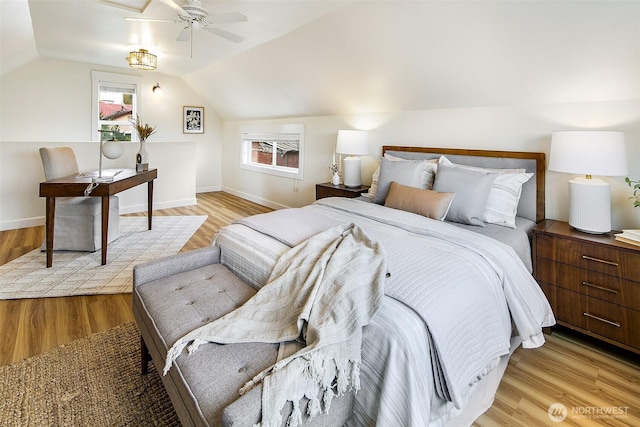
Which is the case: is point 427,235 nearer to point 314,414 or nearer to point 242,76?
point 314,414

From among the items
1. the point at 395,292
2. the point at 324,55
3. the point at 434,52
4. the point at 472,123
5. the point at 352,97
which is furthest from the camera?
the point at 352,97

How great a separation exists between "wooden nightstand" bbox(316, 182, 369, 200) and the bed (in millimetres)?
677

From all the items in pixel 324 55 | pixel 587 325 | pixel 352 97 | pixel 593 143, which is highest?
pixel 324 55

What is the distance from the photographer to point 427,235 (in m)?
1.97

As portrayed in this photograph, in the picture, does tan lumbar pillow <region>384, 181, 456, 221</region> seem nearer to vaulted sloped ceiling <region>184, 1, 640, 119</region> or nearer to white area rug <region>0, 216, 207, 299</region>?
vaulted sloped ceiling <region>184, 1, 640, 119</region>

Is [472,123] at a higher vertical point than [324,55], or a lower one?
lower

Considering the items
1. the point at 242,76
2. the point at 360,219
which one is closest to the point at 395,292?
the point at 360,219

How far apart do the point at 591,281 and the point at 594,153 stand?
2.60 ft

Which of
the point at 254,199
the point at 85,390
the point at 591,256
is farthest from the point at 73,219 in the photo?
the point at 591,256

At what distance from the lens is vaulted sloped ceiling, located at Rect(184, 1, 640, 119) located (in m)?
2.04

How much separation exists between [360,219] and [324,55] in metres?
2.08

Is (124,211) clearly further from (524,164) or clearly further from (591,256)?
(591,256)

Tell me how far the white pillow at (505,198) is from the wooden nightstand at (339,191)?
147 cm

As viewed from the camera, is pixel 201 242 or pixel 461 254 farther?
pixel 201 242
